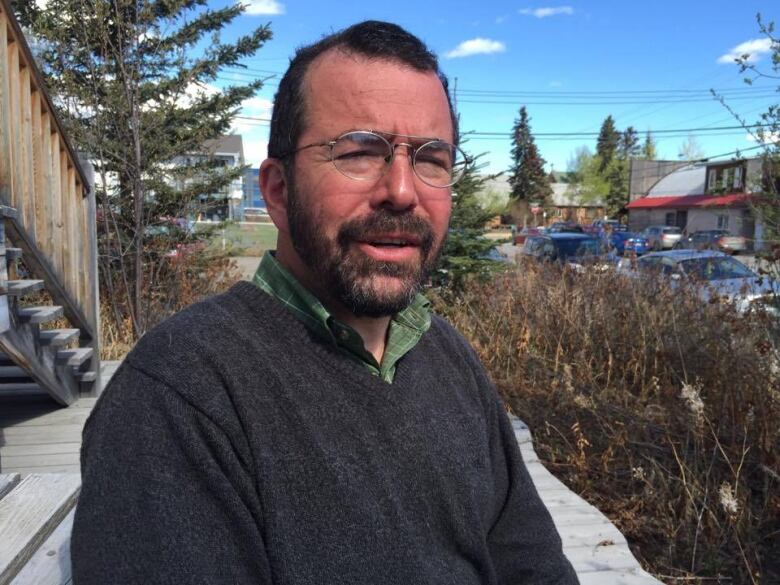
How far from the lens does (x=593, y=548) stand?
2.81m

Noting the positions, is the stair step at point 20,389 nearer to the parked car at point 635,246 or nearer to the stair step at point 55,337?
the stair step at point 55,337

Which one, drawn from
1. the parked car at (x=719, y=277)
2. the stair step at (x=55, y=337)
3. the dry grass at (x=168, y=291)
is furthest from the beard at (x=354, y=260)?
the dry grass at (x=168, y=291)

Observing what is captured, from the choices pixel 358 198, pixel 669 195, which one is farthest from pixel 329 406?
pixel 669 195

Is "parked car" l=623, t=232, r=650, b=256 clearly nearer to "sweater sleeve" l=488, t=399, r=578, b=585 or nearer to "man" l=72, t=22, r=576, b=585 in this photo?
"sweater sleeve" l=488, t=399, r=578, b=585

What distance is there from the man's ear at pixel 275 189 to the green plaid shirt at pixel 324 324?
9cm

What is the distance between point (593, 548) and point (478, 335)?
381 cm

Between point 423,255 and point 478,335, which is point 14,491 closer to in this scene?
point 423,255

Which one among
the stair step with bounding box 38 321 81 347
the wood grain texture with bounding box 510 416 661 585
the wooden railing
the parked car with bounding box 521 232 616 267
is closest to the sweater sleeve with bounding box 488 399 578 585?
the wood grain texture with bounding box 510 416 661 585

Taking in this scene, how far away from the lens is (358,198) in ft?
4.28

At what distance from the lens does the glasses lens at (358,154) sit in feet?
4.27

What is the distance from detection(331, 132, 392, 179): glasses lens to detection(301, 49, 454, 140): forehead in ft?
0.07

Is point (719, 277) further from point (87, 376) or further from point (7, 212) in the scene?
point (7, 212)

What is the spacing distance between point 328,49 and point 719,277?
773cm

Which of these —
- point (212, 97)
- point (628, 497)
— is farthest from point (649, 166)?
point (628, 497)
